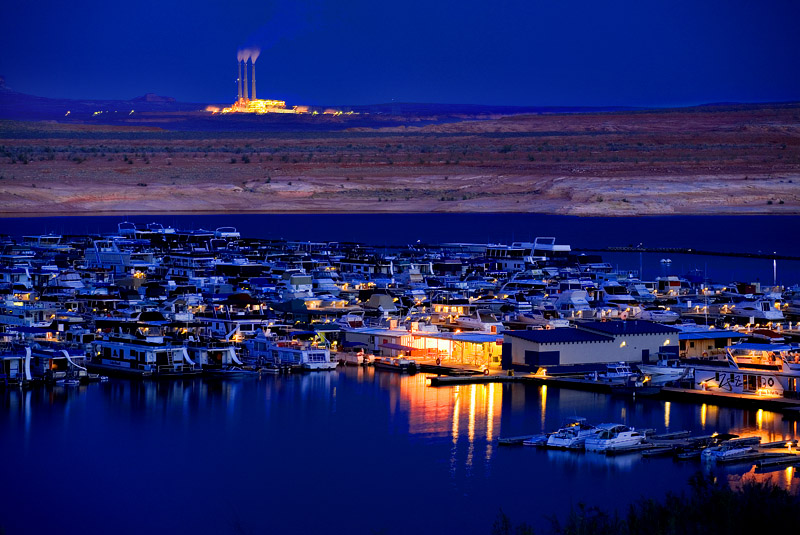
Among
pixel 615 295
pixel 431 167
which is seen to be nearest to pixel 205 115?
pixel 431 167

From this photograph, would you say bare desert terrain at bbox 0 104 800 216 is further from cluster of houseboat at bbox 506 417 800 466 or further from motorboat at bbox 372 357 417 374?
cluster of houseboat at bbox 506 417 800 466

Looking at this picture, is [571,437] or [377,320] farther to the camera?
[377,320]

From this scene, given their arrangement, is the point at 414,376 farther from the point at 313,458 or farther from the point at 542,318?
the point at 313,458

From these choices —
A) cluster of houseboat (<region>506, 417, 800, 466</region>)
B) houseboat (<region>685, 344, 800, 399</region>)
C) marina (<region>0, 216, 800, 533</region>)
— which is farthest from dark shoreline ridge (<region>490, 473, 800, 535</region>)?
houseboat (<region>685, 344, 800, 399</region>)

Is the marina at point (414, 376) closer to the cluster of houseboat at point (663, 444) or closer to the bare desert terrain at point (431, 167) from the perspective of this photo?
the cluster of houseboat at point (663, 444)

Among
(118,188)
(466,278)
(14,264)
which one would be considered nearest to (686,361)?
(466,278)

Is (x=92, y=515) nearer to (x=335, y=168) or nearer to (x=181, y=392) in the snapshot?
(x=181, y=392)
